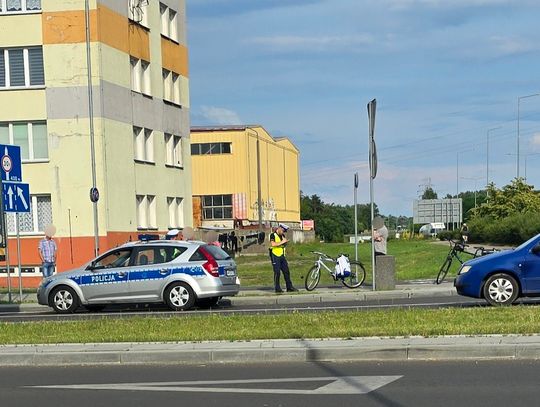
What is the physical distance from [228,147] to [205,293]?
57.2 metres

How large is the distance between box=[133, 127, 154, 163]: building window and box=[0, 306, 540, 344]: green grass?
20432 mm

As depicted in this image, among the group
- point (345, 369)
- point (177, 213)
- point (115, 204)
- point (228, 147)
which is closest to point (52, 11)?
point (115, 204)

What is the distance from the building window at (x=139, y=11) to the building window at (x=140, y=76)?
1663mm

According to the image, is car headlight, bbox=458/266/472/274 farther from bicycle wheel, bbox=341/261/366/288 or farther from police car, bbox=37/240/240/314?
bicycle wheel, bbox=341/261/366/288

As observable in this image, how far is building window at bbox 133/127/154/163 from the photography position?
34281 millimetres

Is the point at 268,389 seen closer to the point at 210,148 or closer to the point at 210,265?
the point at 210,265

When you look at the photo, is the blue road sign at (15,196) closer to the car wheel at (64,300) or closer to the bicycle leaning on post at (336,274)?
the car wheel at (64,300)

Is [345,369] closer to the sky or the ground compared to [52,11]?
closer to the ground

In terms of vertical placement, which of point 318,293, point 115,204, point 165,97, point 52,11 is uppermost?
point 52,11

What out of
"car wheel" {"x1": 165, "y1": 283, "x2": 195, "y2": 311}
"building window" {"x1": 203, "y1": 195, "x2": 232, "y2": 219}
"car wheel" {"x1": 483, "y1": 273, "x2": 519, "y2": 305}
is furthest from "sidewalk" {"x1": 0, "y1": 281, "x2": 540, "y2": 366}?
"building window" {"x1": 203, "y1": 195, "x2": 232, "y2": 219}

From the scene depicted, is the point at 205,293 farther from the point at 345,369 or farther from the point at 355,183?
the point at 345,369

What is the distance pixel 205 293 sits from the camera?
18.0 m

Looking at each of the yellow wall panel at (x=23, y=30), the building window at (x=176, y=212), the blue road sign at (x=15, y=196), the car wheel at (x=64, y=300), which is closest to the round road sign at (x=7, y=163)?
the blue road sign at (x=15, y=196)

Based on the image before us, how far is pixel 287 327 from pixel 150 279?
6712 mm
